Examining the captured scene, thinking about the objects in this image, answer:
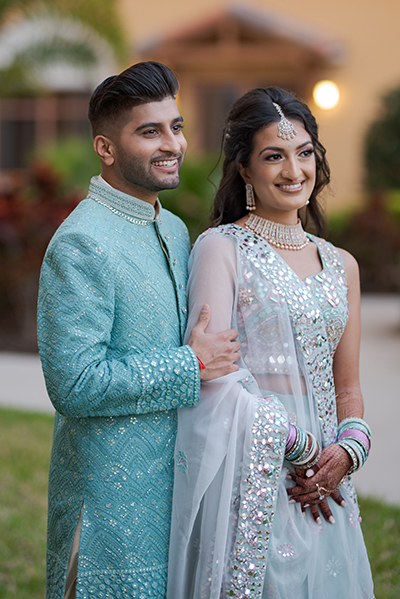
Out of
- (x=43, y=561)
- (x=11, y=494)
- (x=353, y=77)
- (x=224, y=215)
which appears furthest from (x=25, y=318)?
(x=353, y=77)

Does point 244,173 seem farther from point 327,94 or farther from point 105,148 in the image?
point 327,94

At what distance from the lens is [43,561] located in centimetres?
338

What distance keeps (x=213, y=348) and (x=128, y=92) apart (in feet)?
2.35

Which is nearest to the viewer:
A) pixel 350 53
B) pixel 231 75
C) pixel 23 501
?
pixel 23 501

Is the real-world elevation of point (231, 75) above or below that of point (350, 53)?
below

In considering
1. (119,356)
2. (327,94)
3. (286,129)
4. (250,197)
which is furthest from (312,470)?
(327,94)

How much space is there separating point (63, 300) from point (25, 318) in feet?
23.6

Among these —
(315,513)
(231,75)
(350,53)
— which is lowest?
(315,513)

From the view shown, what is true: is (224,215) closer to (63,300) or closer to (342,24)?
(63,300)

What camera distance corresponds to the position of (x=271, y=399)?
1976 mm

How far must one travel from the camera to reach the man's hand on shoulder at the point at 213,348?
1863mm

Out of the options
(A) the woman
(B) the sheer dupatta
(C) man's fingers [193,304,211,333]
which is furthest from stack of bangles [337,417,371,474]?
(C) man's fingers [193,304,211,333]

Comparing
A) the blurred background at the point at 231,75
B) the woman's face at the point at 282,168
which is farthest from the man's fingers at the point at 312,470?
the blurred background at the point at 231,75

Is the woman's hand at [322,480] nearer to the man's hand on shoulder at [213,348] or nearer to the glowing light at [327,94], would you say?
the man's hand on shoulder at [213,348]
